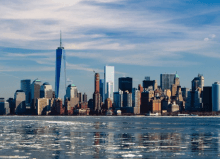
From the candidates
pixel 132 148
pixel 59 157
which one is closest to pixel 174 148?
pixel 132 148

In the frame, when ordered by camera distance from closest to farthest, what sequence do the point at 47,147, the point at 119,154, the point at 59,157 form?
the point at 59,157
the point at 119,154
the point at 47,147

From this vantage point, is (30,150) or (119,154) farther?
(30,150)

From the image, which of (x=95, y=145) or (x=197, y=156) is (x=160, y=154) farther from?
(x=95, y=145)

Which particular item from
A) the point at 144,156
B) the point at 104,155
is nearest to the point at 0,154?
the point at 104,155

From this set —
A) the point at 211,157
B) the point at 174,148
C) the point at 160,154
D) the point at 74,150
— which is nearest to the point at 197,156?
the point at 211,157

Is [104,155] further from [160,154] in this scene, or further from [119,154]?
[160,154]

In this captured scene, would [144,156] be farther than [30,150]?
No

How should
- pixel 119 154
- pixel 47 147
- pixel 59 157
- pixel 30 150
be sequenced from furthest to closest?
pixel 47 147 → pixel 30 150 → pixel 119 154 → pixel 59 157

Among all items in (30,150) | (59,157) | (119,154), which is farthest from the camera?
(30,150)
